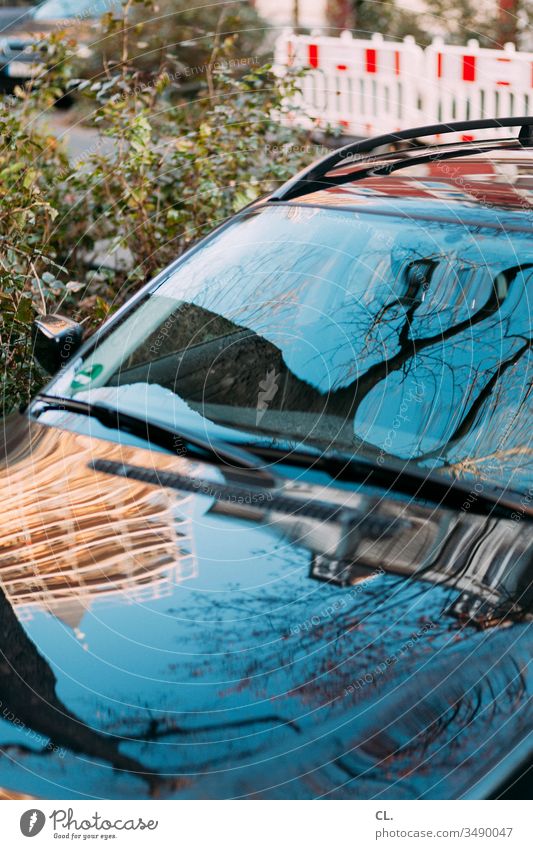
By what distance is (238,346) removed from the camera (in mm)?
2836

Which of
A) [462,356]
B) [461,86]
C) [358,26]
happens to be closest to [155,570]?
[462,356]

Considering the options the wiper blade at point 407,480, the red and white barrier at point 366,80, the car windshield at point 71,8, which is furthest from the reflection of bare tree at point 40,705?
the red and white barrier at point 366,80

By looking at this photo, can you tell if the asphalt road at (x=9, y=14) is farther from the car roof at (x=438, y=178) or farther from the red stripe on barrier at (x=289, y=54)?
the car roof at (x=438, y=178)

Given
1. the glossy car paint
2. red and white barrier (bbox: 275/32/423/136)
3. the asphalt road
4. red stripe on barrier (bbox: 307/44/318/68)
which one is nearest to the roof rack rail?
the glossy car paint

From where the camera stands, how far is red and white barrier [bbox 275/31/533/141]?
902cm

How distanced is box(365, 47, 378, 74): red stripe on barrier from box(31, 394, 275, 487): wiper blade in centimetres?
791

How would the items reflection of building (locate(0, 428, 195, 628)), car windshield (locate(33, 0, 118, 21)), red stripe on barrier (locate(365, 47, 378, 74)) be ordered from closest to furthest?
1. reflection of building (locate(0, 428, 195, 628))
2. car windshield (locate(33, 0, 118, 21))
3. red stripe on barrier (locate(365, 47, 378, 74))

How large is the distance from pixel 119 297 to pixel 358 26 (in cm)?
962

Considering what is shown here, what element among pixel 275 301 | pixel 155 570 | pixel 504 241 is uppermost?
pixel 504 241

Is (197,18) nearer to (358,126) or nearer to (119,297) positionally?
(358,126)

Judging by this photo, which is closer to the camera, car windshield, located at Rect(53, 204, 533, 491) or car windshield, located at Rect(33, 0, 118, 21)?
car windshield, located at Rect(53, 204, 533, 491)

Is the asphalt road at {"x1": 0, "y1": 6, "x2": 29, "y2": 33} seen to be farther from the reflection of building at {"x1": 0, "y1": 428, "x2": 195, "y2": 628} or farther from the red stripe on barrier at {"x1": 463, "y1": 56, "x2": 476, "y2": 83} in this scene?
the reflection of building at {"x1": 0, "y1": 428, "x2": 195, "y2": 628}

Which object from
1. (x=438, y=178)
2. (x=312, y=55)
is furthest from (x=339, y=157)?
(x=312, y=55)

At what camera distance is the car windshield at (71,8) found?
5.46m
